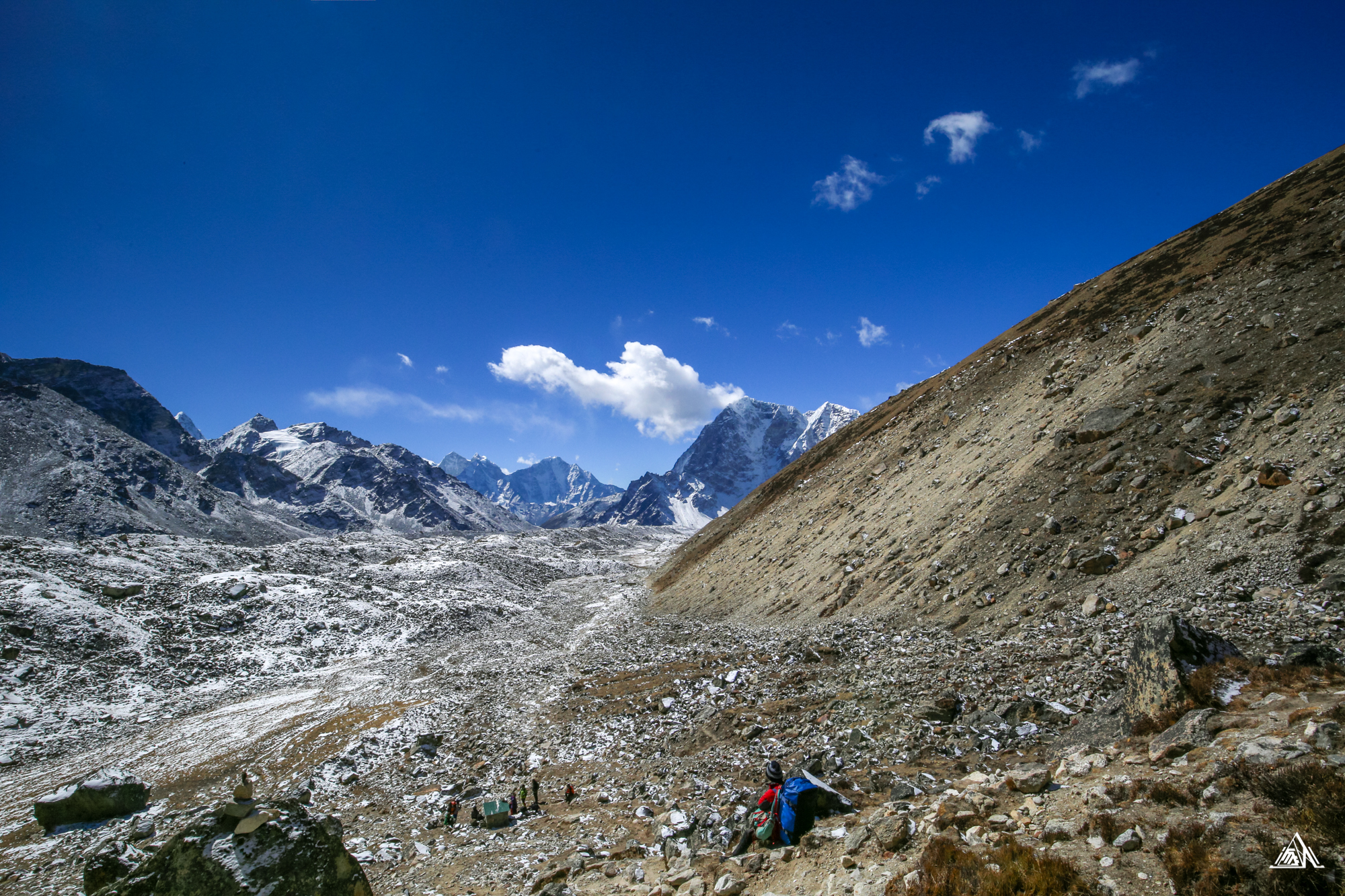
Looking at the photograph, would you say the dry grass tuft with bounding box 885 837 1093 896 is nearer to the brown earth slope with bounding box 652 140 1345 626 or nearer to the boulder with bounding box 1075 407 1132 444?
the brown earth slope with bounding box 652 140 1345 626

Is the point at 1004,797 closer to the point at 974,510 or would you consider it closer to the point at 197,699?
the point at 974,510

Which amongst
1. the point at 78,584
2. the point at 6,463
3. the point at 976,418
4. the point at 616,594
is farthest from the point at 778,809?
the point at 6,463

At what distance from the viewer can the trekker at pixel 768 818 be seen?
9.89 metres

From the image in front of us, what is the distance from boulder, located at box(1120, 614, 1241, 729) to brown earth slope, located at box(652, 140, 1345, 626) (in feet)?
15.1

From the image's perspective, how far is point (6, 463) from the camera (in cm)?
12675

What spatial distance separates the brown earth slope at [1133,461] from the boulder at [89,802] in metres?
29.1

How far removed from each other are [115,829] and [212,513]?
194 metres

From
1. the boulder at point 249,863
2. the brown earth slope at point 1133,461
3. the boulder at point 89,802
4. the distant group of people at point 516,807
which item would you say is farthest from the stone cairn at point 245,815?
the brown earth slope at point 1133,461

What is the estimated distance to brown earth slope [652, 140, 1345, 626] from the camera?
16000mm

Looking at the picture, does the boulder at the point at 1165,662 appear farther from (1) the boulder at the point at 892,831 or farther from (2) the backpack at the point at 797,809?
(2) the backpack at the point at 797,809

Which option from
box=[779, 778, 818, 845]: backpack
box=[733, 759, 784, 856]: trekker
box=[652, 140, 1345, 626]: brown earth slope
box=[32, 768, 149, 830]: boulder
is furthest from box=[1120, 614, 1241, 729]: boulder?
box=[32, 768, 149, 830]: boulder

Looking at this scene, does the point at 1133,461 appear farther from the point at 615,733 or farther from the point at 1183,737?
the point at 615,733

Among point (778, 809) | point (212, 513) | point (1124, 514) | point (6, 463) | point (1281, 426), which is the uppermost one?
point (6, 463)

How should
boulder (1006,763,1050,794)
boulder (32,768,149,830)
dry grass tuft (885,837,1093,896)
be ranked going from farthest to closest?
boulder (32,768,149,830)
boulder (1006,763,1050,794)
dry grass tuft (885,837,1093,896)
